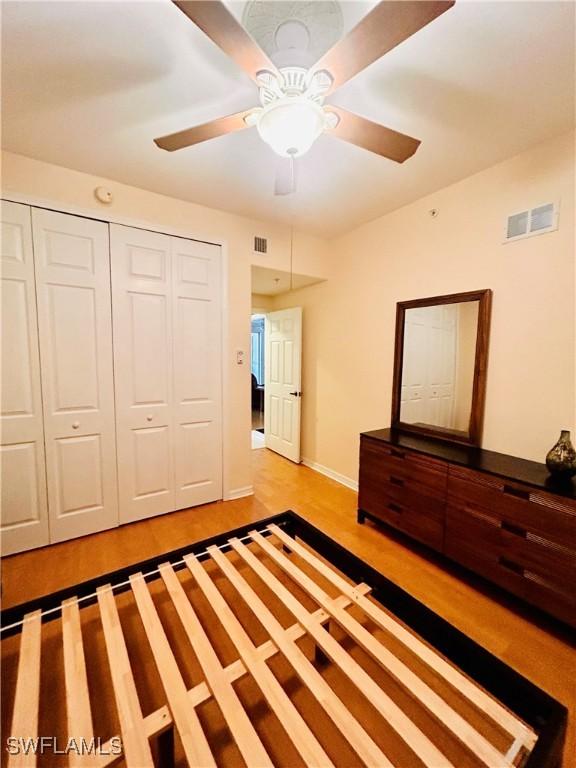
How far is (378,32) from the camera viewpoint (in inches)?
35.8

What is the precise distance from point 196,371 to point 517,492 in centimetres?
241

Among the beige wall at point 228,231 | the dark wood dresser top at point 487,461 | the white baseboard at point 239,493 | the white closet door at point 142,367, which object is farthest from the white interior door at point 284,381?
the white closet door at point 142,367

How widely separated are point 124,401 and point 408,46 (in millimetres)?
2621

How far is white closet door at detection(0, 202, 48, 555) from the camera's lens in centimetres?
198

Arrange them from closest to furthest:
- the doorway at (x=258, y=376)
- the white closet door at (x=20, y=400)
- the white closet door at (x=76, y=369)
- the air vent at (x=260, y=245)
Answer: the white closet door at (x=20, y=400)
the white closet door at (x=76, y=369)
the air vent at (x=260, y=245)
the doorway at (x=258, y=376)

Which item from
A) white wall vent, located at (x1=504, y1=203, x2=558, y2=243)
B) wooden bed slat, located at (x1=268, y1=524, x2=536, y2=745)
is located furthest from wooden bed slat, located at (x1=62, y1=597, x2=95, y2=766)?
white wall vent, located at (x1=504, y1=203, x2=558, y2=243)

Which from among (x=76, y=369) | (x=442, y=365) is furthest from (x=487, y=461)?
(x=76, y=369)

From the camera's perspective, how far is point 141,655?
4.53 feet

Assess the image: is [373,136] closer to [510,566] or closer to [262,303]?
[510,566]

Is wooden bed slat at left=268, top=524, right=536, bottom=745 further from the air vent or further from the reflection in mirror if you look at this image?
the air vent

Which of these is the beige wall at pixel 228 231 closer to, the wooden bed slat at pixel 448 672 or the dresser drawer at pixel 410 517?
the dresser drawer at pixel 410 517

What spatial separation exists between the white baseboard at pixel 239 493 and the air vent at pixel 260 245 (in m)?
2.30

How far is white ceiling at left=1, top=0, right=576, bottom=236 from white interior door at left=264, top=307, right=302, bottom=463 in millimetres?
1852

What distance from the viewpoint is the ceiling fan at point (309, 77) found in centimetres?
85
